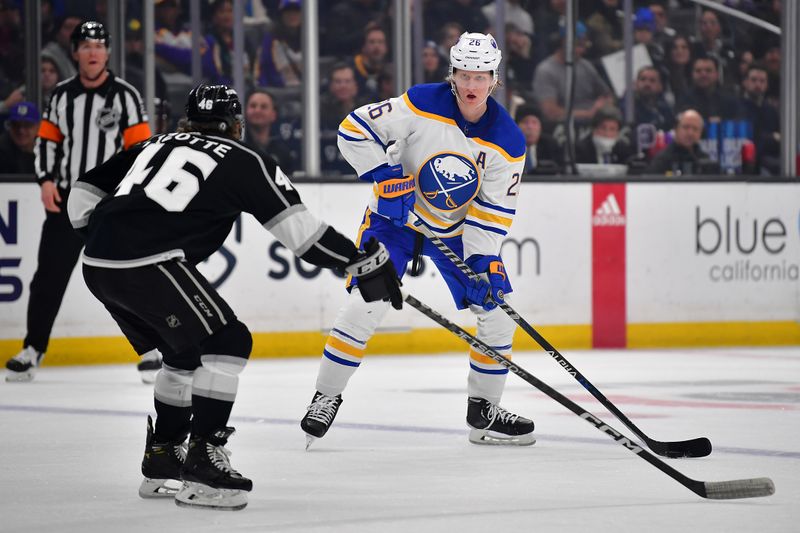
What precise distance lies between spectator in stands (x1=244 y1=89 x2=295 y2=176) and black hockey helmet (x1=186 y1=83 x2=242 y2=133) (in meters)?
4.29

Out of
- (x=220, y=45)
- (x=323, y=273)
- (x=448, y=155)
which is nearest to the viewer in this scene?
(x=448, y=155)

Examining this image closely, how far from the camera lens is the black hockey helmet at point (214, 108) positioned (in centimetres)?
304

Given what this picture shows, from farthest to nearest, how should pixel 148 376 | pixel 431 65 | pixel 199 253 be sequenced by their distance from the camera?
pixel 431 65
pixel 148 376
pixel 199 253

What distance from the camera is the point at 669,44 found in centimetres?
A: 817

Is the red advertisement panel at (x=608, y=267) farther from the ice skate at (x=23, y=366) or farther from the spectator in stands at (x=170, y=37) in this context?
the ice skate at (x=23, y=366)

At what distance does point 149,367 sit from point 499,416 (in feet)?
Result: 6.54

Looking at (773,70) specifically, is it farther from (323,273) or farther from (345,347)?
(345,347)

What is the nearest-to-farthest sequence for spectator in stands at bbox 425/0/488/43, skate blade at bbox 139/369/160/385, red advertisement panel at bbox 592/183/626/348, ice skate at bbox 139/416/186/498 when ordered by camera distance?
ice skate at bbox 139/416/186/498 → skate blade at bbox 139/369/160/385 → red advertisement panel at bbox 592/183/626/348 → spectator in stands at bbox 425/0/488/43

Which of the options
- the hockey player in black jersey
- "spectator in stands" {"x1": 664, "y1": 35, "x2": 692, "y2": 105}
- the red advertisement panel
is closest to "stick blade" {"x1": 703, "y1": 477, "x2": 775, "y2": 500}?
the hockey player in black jersey

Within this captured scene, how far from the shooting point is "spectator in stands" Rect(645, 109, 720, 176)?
26.0 ft

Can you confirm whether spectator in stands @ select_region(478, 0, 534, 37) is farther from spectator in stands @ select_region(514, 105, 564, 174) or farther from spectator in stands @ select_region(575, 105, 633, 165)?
spectator in stands @ select_region(575, 105, 633, 165)

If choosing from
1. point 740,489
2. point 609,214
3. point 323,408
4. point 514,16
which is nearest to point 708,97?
A: point 514,16

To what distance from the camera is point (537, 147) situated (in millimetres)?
7766

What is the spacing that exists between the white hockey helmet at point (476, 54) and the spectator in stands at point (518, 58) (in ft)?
12.8
